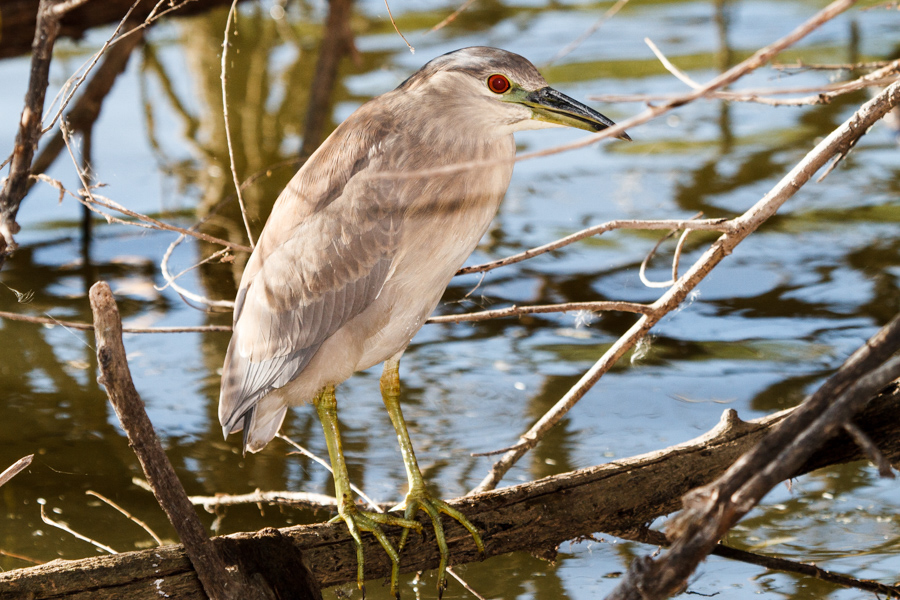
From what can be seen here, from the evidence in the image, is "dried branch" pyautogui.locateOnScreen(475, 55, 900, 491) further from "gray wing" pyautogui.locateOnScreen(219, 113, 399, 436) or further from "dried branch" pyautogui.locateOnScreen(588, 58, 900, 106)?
"gray wing" pyautogui.locateOnScreen(219, 113, 399, 436)

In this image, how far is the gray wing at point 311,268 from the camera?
2.08 meters

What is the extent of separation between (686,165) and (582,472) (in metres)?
4.35

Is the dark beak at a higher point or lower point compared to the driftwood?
higher

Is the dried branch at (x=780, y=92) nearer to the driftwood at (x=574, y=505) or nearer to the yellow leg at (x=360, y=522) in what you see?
the driftwood at (x=574, y=505)

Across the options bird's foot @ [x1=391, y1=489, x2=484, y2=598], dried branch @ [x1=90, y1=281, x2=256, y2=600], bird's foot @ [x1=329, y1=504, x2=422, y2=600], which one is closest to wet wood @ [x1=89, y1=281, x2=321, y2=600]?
dried branch @ [x1=90, y1=281, x2=256, y2=600]

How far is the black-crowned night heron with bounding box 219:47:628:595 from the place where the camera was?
2.04 metres

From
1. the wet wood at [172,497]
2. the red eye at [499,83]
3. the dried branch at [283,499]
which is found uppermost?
the red eye at [499,83]

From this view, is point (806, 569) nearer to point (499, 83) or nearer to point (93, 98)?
point (499, 83)

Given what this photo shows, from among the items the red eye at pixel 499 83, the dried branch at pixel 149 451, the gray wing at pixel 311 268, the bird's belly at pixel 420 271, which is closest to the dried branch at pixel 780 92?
the red eye at pixel 499 83

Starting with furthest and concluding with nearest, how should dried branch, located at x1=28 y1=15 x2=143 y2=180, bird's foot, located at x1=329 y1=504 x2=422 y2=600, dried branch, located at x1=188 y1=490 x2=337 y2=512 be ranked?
1. dried branch, located at x1=28 y1=15 x2=143 y2=180
2. dried branch, located at x1=188 y1=490 x2=337 y2=512
3. bird's foot, located at x1=329 y1=504 x2=422 y2=600

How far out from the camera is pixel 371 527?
84.0 inches

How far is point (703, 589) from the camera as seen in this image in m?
2.51

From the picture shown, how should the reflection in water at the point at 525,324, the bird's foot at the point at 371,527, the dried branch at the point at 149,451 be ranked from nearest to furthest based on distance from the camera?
the dried branch at the point at 149,451 < the bird's foot at the point at 371,527 < the reflection in water at the point at 525,324

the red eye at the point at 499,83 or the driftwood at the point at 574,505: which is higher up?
the red eye at the point at 499,83
